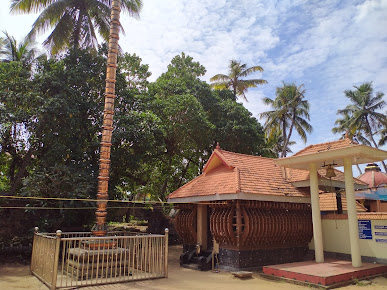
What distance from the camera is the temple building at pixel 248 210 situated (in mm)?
10445

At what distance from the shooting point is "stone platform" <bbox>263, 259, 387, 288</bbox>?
8.36 metres

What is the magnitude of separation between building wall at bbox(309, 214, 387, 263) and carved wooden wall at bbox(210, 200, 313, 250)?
711 mm

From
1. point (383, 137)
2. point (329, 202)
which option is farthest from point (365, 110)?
point (329, 202)

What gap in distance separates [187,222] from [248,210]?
294cm

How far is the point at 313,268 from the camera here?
9508 millimetres

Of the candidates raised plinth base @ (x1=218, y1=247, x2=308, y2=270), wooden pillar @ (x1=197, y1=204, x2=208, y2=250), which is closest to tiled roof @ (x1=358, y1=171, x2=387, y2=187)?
raised plinth base @ (x1=218, y1=247, x2=308, y2=270)

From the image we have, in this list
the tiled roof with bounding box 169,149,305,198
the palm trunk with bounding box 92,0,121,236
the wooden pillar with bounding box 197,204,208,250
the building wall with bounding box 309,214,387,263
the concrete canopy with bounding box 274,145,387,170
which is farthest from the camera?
the wooden pillar with bounding box 197,204,208,250

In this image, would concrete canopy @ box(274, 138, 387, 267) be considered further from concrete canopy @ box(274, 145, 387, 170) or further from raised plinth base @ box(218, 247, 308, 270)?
raised plinth base @ box(218, 247, 308, 270)

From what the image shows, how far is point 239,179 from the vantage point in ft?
35.8

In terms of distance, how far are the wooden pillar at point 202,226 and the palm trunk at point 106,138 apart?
13.5 feet

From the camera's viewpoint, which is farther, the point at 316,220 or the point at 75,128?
the point at 75,128

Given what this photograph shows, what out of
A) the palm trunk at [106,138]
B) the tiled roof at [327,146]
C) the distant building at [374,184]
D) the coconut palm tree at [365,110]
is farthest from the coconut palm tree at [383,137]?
the palm trunk at [106,138]

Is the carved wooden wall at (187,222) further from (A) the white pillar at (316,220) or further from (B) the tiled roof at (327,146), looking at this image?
(B) the tiled roof at (327,146)

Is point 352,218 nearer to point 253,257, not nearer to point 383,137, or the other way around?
point 253,257
